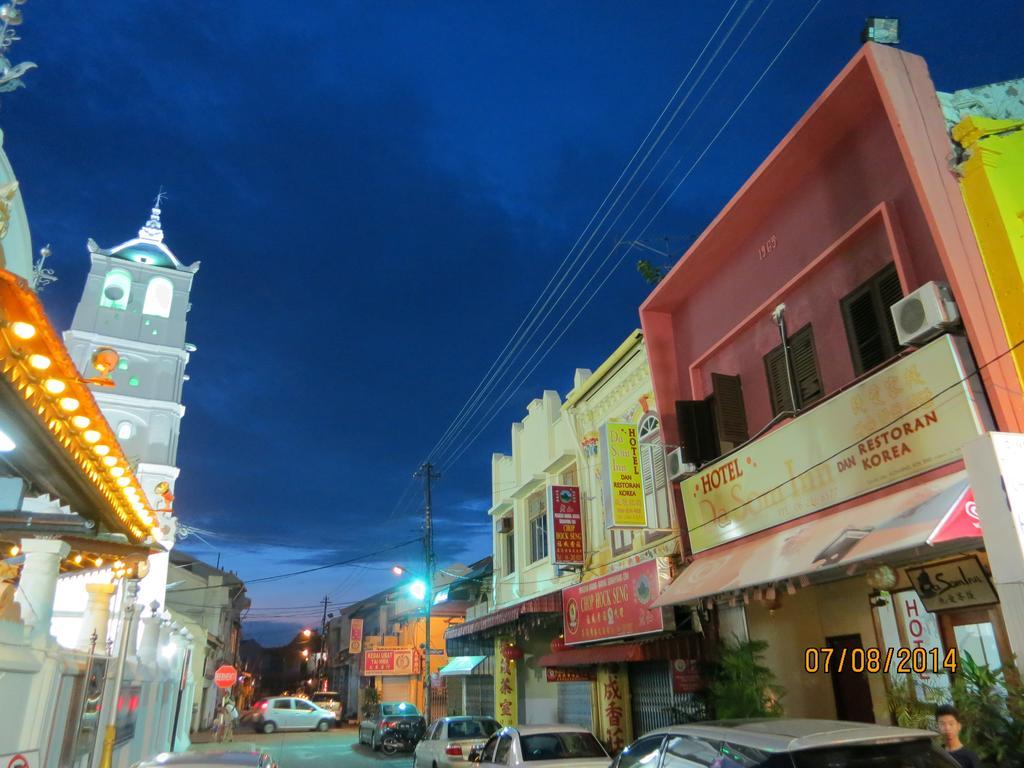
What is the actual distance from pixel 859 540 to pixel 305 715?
34916 mm

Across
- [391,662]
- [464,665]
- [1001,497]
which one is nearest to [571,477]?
[464,665]

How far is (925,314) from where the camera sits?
7391 millimetres

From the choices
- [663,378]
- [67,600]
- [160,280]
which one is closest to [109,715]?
[663,378]

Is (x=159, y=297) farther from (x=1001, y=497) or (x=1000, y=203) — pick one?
(x=1001, y=497)

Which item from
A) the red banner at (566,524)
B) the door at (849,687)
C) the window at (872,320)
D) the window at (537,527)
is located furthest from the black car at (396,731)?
the window at (872,320)

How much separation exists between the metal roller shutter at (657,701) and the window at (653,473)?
288 cm

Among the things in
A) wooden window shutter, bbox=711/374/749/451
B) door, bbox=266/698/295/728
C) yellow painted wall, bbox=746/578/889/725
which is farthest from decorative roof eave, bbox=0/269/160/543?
door, bbox=266/698/295/728

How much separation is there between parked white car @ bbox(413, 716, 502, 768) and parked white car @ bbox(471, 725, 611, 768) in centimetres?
424

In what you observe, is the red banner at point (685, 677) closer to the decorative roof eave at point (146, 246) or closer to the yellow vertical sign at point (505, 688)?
the yellow vertical sign at point (505, 688)

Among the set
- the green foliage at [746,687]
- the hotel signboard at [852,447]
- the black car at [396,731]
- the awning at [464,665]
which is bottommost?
the black car at [396,731]

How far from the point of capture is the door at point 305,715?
35406 millimetres

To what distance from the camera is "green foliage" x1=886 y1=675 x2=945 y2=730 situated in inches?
311

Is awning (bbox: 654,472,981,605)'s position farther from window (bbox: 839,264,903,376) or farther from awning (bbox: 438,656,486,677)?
awning (bbox: 438,656,486,677)

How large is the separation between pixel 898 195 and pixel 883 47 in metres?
1.71
